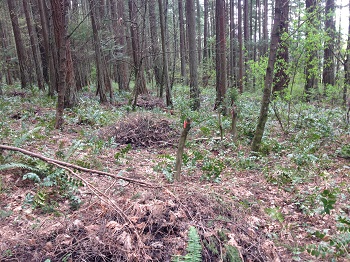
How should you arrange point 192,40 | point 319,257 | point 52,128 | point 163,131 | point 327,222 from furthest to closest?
point 192,40, point 163,131, point 52,128, point 327,222, point 319,257

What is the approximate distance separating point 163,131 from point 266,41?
64.4 ft

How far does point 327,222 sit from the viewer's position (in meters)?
3.70

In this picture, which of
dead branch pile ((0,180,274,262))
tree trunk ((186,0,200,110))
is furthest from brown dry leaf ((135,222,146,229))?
tree trunk ((186,0,200,110))

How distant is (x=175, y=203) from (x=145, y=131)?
516cm

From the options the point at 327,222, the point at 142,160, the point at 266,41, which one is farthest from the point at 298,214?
the point at 266,41

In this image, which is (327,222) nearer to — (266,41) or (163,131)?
(163,131)

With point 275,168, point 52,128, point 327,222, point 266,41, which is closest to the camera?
point 327,222

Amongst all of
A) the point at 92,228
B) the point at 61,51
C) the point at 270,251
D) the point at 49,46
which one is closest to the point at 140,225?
the point at 92,228

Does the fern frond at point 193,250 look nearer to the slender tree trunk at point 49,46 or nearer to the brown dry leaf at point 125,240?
the brown dry leaf at point 125,240

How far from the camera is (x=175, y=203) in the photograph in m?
2.94

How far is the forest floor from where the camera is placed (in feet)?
7.95

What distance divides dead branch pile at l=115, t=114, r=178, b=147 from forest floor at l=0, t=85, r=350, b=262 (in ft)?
0.22

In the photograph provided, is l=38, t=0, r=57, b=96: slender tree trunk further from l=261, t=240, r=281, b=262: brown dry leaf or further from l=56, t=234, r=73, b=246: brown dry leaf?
l=261, t=240, r=281, b=262: brown dry leaf

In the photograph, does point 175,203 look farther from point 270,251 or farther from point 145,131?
point 145,131
